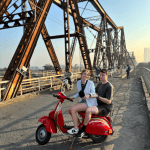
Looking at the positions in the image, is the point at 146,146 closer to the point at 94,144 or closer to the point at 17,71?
the point at 94,144

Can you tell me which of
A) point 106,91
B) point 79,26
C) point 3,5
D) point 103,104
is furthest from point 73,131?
point 79,26

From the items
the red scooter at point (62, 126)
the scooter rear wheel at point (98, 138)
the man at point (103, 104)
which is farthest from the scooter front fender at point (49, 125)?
the scooter rear wheel at point (98, 138)

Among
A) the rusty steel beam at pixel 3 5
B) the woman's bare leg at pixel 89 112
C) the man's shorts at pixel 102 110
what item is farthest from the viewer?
the rusty steel beam at pixel 3 5

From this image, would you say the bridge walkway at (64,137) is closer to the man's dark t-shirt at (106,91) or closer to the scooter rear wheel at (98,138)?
the scooter rear wheel at (98,138)

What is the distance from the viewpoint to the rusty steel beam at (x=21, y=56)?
664 cm

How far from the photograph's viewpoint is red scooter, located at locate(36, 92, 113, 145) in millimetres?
2791

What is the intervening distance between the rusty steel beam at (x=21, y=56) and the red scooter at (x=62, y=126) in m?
4.19

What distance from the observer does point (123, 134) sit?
345 centimetres

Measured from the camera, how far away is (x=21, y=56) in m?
6.93

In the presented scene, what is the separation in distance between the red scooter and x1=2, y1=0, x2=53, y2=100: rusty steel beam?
13.7 feet

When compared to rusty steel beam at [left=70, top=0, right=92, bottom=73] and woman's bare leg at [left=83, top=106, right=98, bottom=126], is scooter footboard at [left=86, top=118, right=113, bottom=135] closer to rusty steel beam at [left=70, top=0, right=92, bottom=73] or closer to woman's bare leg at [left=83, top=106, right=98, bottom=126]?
woman's bare leg at [left=83, top=106, right=98, bottom=126]

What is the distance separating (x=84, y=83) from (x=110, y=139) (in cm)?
147

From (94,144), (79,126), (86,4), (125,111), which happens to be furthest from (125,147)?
(86,4)

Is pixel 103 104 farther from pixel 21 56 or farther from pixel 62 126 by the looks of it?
pixel 21 56
